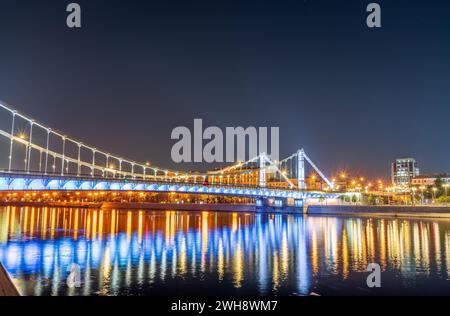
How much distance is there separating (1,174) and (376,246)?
99.0 feet

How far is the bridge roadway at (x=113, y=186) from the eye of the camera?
3622 cm

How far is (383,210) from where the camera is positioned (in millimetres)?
75250

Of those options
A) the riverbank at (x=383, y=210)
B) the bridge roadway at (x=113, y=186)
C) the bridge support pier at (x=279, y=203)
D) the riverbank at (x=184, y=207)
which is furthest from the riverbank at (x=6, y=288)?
the bridge support pier at (x=279, y=203)

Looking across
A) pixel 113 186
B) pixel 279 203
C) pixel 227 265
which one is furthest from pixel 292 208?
pixel 227 265

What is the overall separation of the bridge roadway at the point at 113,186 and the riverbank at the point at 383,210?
544 cm

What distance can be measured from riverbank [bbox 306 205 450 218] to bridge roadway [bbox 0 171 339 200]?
17.8 ft

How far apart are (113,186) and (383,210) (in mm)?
48896

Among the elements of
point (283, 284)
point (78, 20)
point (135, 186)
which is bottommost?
point (283, 284)

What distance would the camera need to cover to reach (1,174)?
111ft

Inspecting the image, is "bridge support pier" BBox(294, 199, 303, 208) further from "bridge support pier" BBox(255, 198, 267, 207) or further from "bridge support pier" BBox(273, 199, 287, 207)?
"bridge support pier" BBox(255, 198, 267, 207)
